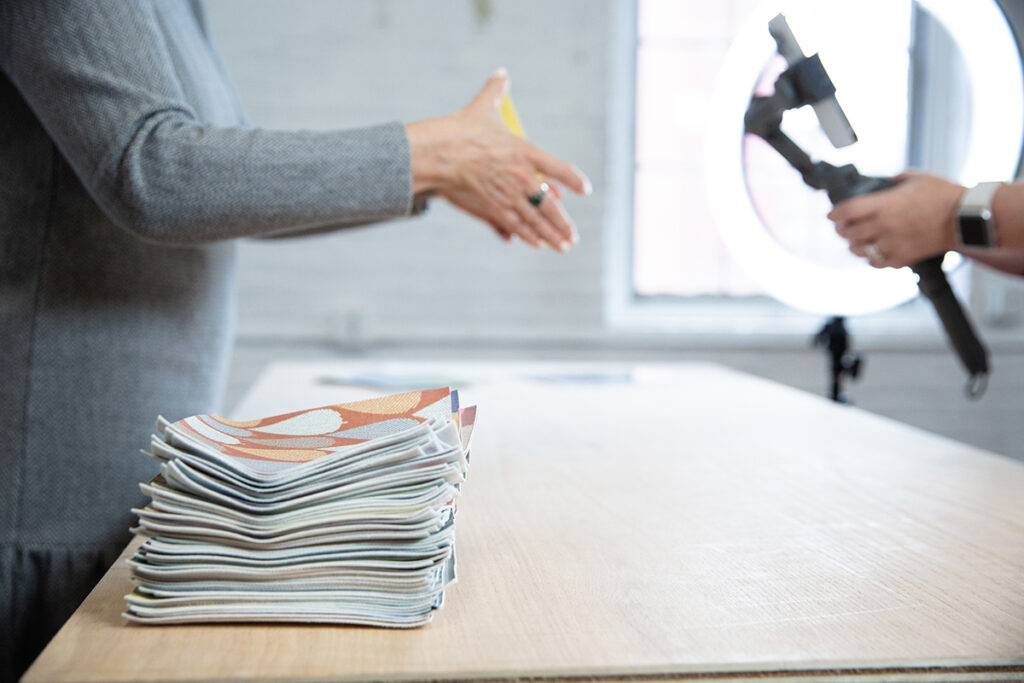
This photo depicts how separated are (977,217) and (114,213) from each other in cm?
101

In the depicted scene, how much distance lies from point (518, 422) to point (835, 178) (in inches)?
20.7

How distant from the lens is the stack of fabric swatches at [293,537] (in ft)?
1.60

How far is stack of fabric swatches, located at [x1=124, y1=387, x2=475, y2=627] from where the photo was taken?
0.49 meters

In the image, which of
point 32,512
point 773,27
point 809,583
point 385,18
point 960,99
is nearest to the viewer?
point 809,583

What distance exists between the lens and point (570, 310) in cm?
279

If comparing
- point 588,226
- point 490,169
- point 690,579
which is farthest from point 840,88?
point 588,226

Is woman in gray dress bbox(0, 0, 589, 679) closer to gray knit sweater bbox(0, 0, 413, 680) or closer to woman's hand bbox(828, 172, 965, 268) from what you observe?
gray knit sweater bbox(0, 0, 413, 680)

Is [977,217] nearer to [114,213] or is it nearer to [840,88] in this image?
[840,88]

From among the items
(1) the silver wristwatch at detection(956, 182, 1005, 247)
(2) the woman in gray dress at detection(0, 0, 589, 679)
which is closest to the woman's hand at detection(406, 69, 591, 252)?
(2) the woman in gray dress at detection(0, 0, 589, 679)

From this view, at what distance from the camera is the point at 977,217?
3.75ft

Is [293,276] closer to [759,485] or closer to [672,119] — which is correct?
[672,119]

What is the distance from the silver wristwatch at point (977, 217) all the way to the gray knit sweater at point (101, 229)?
770 mm

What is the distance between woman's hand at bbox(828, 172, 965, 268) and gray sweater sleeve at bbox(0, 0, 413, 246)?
737mm

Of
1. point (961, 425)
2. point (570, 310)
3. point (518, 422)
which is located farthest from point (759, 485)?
point (961, 425)
